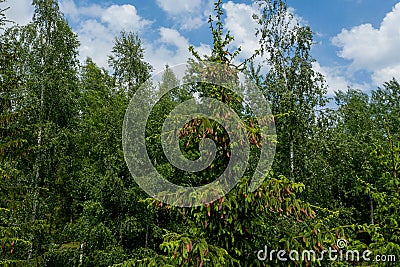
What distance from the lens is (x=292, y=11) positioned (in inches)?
535

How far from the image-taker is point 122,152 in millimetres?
11844

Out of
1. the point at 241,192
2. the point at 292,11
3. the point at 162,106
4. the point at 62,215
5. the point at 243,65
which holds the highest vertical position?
the point at 292,11

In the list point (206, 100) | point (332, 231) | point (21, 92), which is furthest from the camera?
point (21, 92)

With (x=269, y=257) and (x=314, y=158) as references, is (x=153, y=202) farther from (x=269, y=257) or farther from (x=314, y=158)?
(x=314, y=158)

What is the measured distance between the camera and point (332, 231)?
405 centimetres

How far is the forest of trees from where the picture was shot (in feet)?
16.1

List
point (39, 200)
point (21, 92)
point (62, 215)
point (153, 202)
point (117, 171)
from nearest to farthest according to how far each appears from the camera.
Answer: point (153, 202), point (117, 171), point (39, 200), point (21, 92), point (62, 215)

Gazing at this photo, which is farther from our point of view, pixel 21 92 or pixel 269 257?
pixel 21 92

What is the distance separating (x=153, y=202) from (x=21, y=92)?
11.8 m

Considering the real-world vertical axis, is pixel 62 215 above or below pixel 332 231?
below

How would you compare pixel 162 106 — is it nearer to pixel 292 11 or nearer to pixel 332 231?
pixel 292 11

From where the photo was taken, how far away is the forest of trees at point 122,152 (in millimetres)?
4914

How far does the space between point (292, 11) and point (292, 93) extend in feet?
11.5

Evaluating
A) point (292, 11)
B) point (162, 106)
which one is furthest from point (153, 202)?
point (292, 11)
